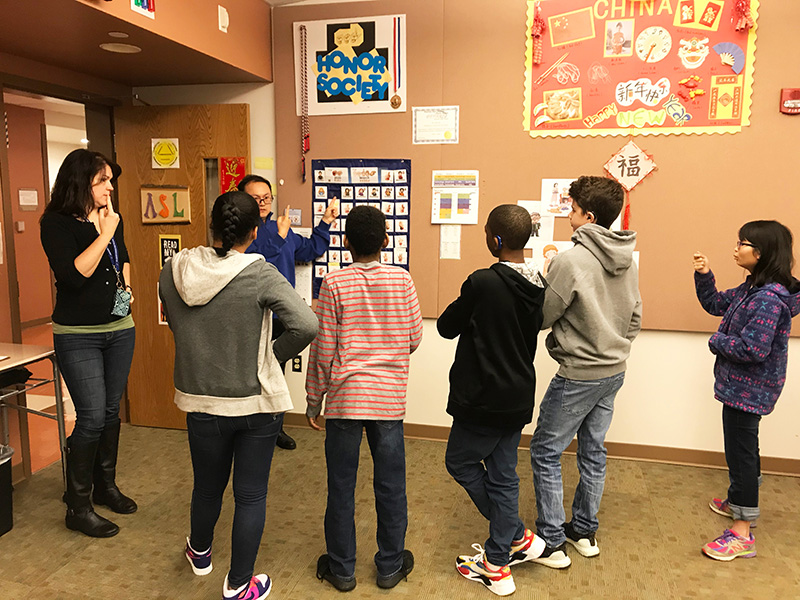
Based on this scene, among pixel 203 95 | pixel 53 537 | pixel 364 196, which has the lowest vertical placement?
pixel 53 537

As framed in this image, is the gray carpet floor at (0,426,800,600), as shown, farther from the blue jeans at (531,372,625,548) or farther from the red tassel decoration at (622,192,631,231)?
the red tassel decoration at (622,192,631,231)

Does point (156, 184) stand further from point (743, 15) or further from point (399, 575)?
point (743, 15)

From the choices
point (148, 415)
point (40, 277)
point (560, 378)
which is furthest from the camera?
point (40, 277)

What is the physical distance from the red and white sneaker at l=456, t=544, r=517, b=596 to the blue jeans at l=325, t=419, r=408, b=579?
0.29m

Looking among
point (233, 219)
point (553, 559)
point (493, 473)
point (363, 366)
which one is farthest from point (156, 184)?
point (553, 559)

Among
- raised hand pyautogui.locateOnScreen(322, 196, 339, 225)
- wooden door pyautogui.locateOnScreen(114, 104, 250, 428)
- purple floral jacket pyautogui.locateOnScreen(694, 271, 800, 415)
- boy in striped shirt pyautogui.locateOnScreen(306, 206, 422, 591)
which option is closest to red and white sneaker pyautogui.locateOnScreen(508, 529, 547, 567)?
boy in striped shirt pyautogui.locateOnScreen(306, 206, 422, 591)

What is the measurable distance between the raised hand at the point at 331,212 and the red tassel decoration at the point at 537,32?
50.4 inches

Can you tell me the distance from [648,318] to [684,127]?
3.16 feet

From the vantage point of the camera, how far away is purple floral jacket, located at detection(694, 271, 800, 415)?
217cm

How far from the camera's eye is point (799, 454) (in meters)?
3.03

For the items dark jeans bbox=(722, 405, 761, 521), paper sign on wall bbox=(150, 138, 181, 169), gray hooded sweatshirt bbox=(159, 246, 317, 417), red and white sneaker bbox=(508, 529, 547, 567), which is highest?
paper sign on wall bbox=(150, 138, 181, 169)

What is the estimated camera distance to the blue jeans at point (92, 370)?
2328 mm

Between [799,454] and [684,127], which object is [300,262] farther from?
[799,454]

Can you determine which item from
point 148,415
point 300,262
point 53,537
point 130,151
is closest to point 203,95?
point 130,151
